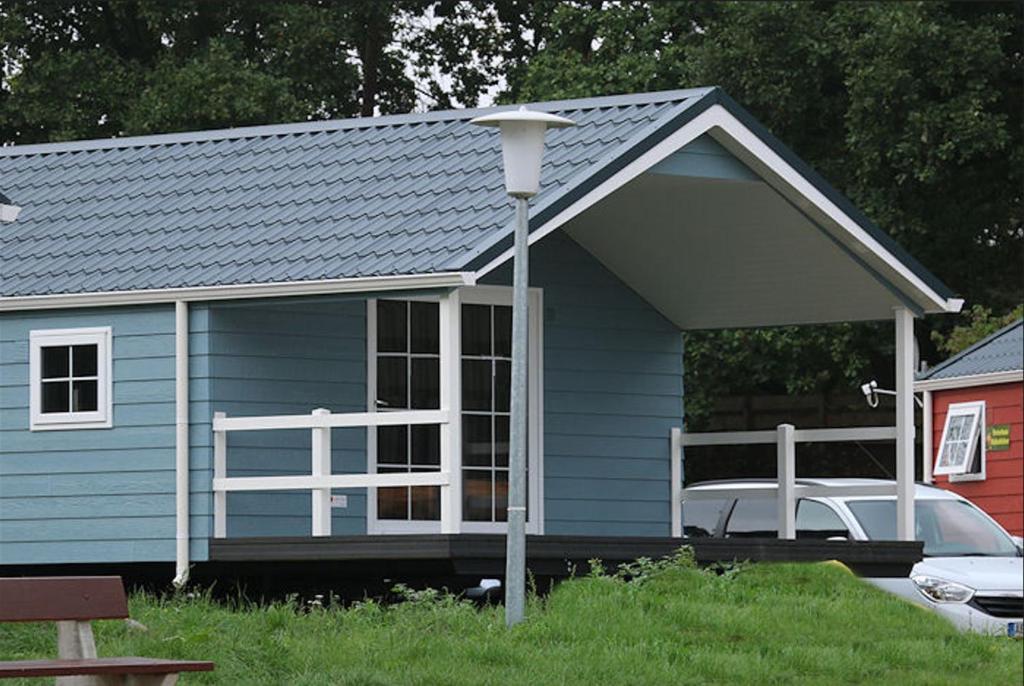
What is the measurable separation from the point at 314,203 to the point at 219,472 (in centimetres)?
232

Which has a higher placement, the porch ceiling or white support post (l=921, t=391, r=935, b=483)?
the porch ceiling

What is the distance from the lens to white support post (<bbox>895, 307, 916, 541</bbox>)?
58.7 feet

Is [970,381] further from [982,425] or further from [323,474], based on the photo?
[323,474]

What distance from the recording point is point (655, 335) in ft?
64.1

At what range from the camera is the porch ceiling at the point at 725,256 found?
17625mm

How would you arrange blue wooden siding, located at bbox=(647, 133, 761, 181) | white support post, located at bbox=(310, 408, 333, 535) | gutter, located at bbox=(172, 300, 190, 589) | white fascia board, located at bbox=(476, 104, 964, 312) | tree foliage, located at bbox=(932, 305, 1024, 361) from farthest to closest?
1. tree foliage, located at bbox=(932, 305, 1024, 361)
2. blue wooden siding, located at bbox=(647, 133, 761, 181)
3. gutter, located at bbox=(172, 300, 190, 589)
4. white fascia board, located at bbox=(476, 104, 964, 312)
5. white support post, located at bbox=(310, 408, 333, 535)

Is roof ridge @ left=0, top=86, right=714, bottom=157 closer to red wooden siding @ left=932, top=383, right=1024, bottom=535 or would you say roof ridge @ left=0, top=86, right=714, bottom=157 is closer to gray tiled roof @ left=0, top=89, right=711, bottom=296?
gray tiled roof @ left=0, top=89, right=711, bottom=296

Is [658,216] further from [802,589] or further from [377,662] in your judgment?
[377,662]

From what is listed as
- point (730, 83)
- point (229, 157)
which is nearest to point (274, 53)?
point (730, 83)

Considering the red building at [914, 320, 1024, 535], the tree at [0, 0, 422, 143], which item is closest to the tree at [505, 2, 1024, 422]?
the tree at [0, 0, 422, 143]

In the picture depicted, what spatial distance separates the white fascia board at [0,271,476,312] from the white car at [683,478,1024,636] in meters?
4.80

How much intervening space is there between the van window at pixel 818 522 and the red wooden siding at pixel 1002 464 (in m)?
6.20

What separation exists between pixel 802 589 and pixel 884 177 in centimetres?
1580

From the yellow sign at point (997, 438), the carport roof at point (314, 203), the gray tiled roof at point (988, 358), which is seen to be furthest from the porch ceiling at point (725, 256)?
the yellow sign at point (997, 438)
